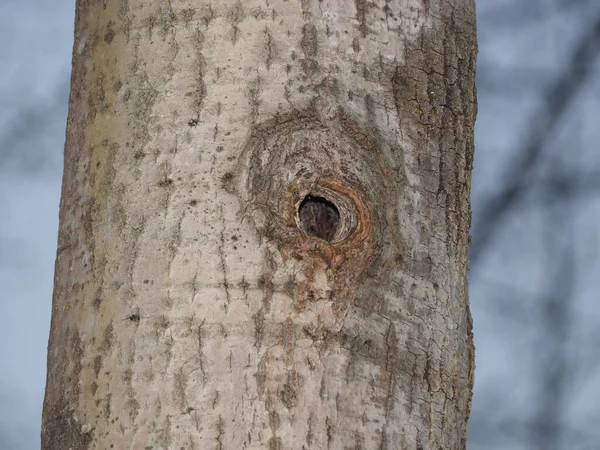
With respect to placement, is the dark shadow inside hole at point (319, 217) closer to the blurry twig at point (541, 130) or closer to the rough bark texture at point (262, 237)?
the rough bark texture at point (262, 237)

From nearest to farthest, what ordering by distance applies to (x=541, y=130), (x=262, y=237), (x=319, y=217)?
(x=262, y=237) → (x=319, y=217) → (x=541, y=130)

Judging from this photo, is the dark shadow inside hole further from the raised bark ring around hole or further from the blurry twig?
the blurry twig

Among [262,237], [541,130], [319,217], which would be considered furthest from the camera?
[541,130]

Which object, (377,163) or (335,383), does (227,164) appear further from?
(335,383)

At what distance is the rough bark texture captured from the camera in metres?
1.23

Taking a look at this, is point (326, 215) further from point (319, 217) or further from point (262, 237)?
point (262, 237)

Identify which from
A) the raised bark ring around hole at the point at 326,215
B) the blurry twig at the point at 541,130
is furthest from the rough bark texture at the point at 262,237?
the blurry twig at the point at 541,130

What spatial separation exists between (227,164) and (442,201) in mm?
287

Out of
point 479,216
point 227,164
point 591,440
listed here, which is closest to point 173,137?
point 227,164

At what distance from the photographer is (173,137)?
1.32m

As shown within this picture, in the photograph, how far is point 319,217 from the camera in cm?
137

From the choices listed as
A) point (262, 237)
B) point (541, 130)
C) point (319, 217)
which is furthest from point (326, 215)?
point (541, 130)

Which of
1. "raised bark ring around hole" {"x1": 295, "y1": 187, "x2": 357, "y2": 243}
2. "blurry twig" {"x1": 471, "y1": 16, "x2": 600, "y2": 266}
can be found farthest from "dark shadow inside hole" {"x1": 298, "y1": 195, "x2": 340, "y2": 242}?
"blurry twig" {"x1": 471, "y1": 16, "x2": 600, "y2": 266}

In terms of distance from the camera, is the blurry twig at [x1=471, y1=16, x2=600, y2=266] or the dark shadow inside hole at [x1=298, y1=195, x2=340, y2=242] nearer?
the dark shadow inside hole at [x1=298, y1=195, x2=340, y2=242]
